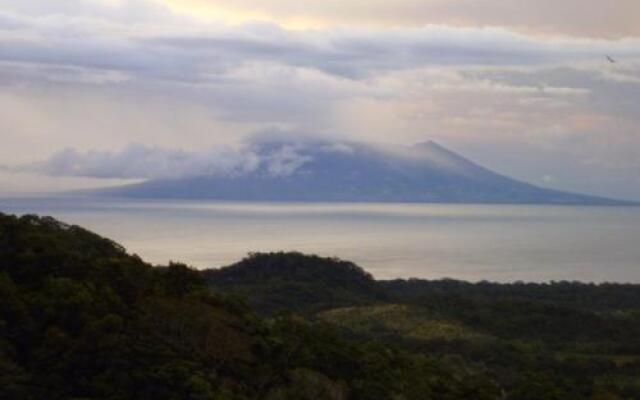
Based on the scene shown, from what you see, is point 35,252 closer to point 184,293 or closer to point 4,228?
point 4,228

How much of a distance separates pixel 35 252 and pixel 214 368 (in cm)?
501

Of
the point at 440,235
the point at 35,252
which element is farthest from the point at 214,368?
the point at 440,235

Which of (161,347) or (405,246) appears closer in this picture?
(161,347)

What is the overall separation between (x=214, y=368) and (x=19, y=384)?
12.7 feet

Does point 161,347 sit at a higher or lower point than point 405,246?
higher

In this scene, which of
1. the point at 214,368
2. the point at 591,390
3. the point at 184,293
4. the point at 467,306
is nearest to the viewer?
the point at 214,368

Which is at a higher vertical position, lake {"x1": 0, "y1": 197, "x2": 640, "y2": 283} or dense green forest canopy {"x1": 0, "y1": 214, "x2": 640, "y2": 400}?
dense green forest canopy {"x1": 0, "y1": 214, "x2": 640, "y2": 400}

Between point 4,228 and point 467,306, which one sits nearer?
point 4,228

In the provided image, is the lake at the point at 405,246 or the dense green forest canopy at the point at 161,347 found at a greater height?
the dense green forest canopy at the point at 161,347

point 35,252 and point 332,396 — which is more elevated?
point 35,252

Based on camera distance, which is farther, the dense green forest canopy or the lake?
the lake

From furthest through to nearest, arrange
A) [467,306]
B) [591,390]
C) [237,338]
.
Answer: [467,306] → [591,390] → [237,338]

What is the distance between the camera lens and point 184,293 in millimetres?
23094

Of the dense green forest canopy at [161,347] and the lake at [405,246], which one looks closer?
the dense green forest canopy at [161,347]
